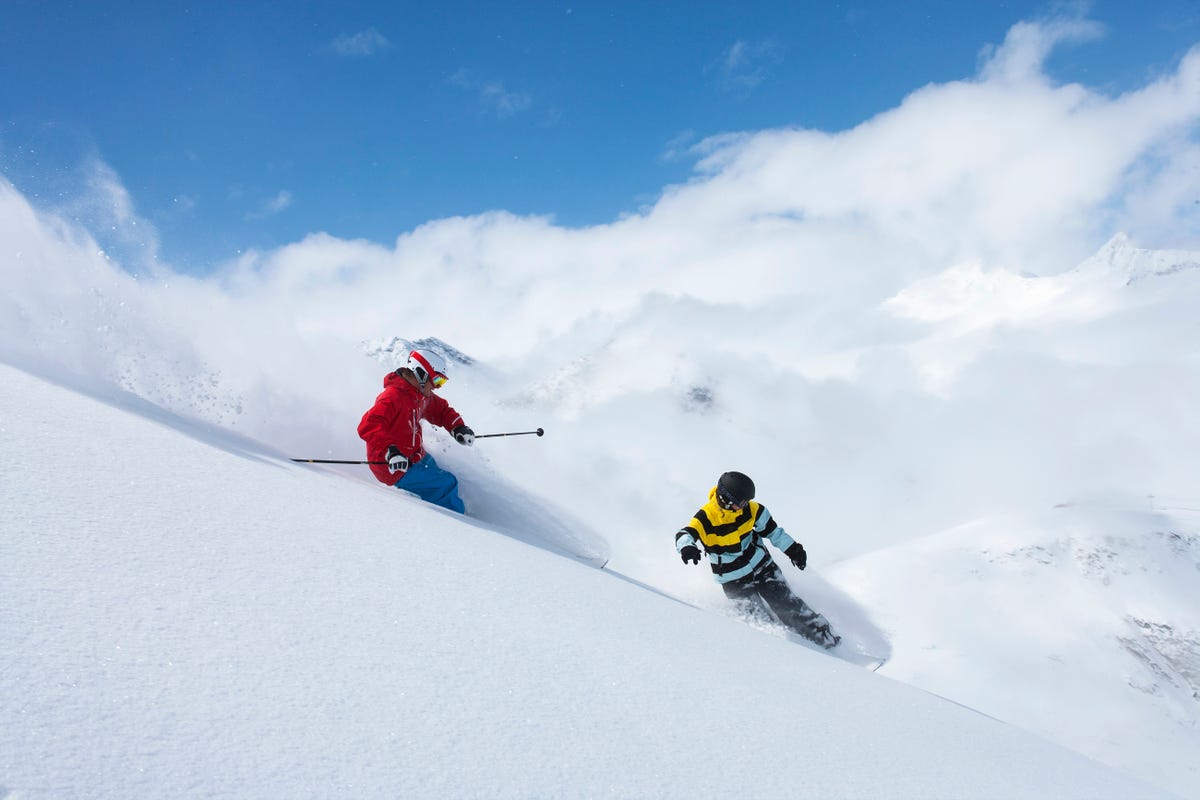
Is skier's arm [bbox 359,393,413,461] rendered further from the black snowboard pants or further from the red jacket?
the black snowboard pants

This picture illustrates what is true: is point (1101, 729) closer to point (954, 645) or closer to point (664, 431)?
point (954, 645)

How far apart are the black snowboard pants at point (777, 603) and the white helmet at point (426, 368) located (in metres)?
4.32

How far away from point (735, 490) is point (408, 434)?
153 inches

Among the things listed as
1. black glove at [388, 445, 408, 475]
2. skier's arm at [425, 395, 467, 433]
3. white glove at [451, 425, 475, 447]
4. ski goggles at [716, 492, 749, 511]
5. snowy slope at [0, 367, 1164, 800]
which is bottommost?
snowy slope at [0, 367, 1164, 800]

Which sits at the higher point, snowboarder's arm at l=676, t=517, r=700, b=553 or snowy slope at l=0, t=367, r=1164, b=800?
snowboarder's arm at l=676, t=517, r=700, b=553

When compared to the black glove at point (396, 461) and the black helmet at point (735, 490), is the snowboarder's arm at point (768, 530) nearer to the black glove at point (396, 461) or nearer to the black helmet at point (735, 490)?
the black helmet at point (735, 490)

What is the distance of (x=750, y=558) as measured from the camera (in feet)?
23.7

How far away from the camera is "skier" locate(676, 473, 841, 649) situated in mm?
7113

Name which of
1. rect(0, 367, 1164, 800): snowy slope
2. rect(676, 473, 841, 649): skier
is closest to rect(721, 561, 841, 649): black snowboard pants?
rect(676, 473, 841, 649): skier

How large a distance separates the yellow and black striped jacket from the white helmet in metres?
3.48

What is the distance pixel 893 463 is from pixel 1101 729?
171311 millimetres

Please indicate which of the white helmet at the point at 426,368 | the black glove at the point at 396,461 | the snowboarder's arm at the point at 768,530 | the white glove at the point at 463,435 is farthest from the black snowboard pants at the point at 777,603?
the white helmet at the point at 426,368

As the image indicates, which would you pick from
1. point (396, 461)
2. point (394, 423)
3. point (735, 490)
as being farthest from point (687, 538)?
point (394, 423)

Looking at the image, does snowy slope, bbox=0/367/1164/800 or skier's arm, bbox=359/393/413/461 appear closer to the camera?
snowy slope, bbox=0/367/1164/800
